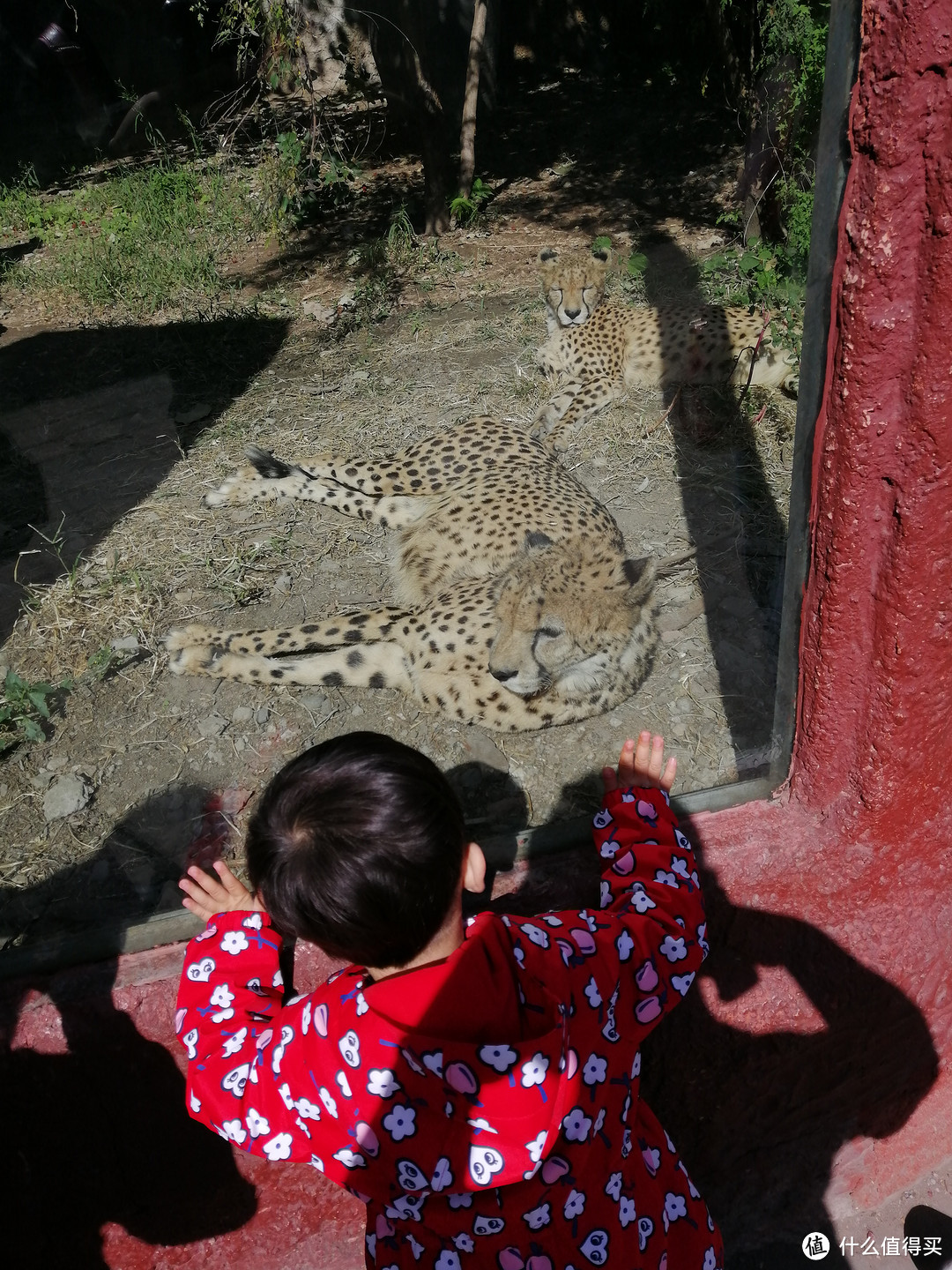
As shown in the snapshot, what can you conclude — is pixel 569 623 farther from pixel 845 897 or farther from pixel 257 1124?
pixel 257 1124

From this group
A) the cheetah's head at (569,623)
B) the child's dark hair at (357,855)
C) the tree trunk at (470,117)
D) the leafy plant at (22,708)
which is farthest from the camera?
the tree trunk at (470,117)

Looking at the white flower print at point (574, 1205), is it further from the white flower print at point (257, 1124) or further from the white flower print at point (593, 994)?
the white flower print at point (257, 1124)

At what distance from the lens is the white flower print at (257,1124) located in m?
1.02

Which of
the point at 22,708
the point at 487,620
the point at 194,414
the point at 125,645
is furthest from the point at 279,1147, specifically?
the point at 194,414

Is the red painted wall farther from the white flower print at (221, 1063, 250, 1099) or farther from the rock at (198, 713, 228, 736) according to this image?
the rock at (198, 713, 228, 736)

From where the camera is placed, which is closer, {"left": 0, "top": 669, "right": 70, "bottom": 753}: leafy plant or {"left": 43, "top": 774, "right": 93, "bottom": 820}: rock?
{"left": 43, "top": 774, "right": 93, "bottom": 820}: rock

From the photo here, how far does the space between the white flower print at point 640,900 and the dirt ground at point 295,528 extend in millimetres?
305

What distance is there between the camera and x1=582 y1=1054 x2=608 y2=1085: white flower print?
103 cm

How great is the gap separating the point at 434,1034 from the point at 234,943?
0.38 metres

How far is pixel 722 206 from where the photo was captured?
12.2 ft

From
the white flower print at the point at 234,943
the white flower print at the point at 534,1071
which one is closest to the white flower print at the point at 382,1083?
the white flower print at the point at 534,1071

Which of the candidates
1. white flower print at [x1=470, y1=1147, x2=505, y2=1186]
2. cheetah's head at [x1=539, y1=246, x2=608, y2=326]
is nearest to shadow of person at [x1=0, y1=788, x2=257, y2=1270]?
white flower print at [x1=470, y1=1147, x2=505, y2=1186]

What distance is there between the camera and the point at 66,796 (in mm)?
1601

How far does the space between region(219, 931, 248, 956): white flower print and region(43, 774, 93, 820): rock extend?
50cm
